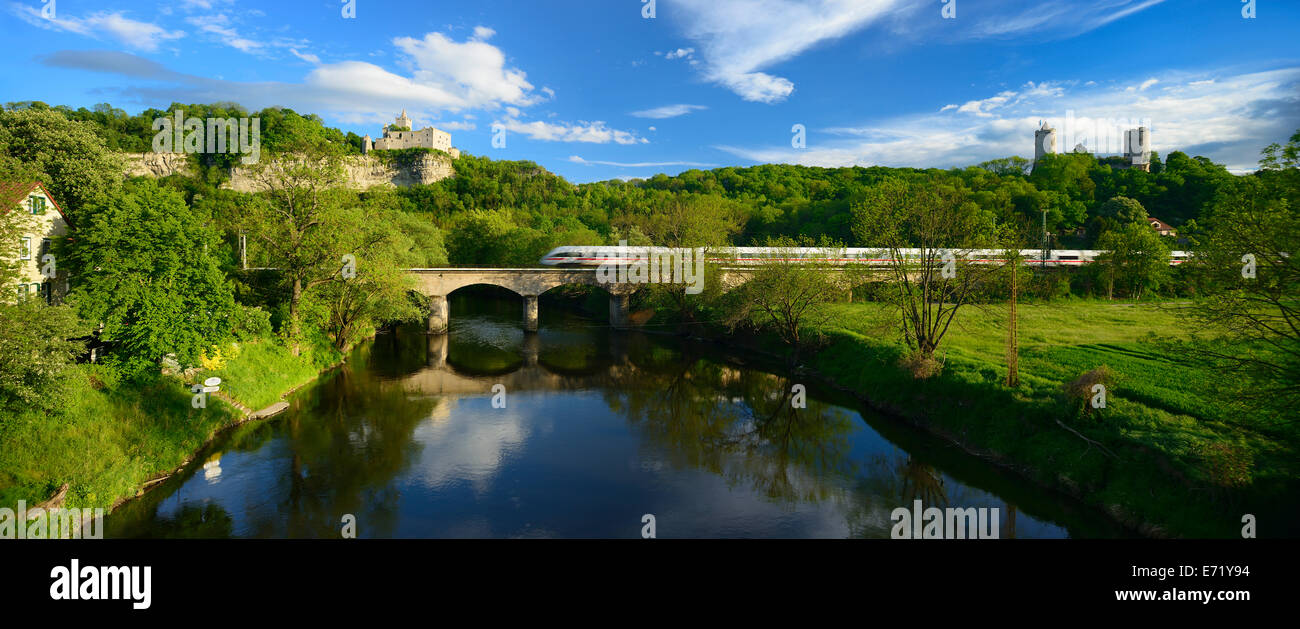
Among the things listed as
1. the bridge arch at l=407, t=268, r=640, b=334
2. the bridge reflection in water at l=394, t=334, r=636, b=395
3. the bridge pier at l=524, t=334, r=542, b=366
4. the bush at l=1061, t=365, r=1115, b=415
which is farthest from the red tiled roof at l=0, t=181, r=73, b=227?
the bush at l=1061, t=365, r=1115, b=415

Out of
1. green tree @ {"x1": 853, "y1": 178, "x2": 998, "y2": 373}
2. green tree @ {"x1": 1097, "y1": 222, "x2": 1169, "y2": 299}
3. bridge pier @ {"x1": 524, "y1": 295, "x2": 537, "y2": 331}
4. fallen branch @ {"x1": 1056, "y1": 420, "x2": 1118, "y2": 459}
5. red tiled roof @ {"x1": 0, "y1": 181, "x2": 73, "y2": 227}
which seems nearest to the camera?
red tiled roof @ {"x1": 0, "y1": 181, "x2": 73, "y2": 227}

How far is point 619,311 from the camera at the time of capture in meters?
54.9

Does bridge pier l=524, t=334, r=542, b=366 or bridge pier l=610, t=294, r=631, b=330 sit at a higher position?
bridge pier l=610, t=294, r=631, b=330

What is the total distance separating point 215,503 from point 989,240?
31.8 metres

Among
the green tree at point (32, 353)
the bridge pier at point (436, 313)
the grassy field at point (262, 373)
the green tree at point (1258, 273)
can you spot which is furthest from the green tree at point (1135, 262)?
the green tree at point (32, 353)

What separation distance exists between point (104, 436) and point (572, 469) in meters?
14.9

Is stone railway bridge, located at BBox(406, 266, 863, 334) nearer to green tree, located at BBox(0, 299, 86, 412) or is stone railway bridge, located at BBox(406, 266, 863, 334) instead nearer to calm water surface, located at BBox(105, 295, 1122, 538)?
calm water surface, located at BBox(105, 295, 1122, 538)

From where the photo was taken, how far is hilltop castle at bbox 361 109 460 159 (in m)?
135

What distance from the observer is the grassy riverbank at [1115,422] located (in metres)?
14.9

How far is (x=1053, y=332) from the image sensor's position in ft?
111

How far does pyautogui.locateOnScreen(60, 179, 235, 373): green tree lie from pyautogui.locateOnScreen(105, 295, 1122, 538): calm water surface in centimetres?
452

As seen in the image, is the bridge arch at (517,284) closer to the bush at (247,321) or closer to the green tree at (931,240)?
the bush at (247,321)
